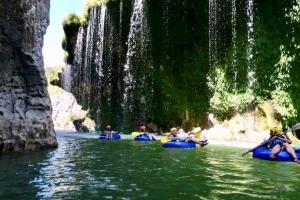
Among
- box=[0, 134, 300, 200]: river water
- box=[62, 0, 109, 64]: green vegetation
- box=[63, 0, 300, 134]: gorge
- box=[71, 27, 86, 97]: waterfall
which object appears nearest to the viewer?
box=[0, 134, 300, 200]: river water

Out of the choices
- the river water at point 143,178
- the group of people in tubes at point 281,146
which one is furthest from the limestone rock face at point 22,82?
the group of people in tubes at point 281,146

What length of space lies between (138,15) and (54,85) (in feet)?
86.1

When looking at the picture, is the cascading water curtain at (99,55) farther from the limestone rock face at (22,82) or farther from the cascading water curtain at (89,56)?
the limestone rock face at (22,82)

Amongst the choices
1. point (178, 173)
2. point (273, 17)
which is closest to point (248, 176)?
point (178, 173)

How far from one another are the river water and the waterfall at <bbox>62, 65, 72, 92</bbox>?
45.1 meters

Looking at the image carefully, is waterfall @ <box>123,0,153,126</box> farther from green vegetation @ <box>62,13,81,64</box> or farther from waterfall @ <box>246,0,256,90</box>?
waterfall @ <box>246,0,256,90</box>

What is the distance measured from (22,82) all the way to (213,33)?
20.8m

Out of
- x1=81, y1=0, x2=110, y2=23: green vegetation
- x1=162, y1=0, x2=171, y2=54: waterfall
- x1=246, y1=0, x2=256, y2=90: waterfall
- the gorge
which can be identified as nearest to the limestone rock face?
the gorge

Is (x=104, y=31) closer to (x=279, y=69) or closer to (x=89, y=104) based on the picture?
(x=89, y=104)

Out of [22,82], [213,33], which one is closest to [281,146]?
[22,82]

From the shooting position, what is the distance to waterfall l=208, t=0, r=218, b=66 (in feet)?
114

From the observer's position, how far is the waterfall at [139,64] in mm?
43250

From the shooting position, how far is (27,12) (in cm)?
1909

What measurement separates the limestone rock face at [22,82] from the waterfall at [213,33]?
17914 mm
